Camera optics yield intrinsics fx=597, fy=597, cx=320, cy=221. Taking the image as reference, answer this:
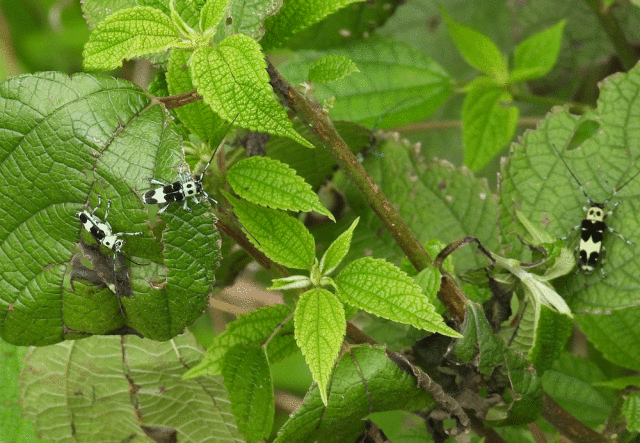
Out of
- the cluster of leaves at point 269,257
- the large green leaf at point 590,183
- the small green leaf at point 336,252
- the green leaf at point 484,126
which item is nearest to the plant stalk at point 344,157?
the cluster of leaves at point 269,257

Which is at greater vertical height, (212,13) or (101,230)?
(212,13)

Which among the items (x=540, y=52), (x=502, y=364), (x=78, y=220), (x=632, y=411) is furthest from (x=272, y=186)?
(x=540, y=52)

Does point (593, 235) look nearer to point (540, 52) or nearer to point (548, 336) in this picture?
point (548, 336)

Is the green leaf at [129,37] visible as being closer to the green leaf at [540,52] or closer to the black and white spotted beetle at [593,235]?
the black and white spotted beetle at [593,235]

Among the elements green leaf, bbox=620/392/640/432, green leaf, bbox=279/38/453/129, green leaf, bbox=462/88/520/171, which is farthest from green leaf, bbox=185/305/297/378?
green leaf, bbox=462/88/520/171

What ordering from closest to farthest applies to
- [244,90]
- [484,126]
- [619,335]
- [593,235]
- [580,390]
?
[244,90] < [593,235] < [619,335] < [580,390] < [484,126]

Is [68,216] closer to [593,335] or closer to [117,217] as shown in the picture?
[117,217]

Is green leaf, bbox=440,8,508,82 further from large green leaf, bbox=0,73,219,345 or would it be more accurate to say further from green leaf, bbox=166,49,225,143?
large green leaf, bbox=0,73,219,345
